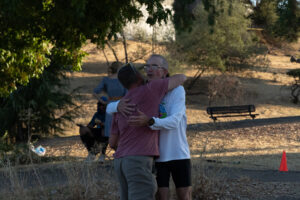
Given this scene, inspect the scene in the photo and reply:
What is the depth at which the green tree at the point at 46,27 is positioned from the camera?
7.48m

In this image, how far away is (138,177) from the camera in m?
3.57

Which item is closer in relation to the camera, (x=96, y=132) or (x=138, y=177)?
(x=138, y=177)

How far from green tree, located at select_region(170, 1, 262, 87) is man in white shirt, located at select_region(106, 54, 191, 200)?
A: 24728mm

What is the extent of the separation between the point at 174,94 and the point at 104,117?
4.15m

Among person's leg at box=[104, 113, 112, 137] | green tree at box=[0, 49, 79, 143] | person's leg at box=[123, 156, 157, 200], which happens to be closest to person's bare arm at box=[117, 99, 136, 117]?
person's leg at box=[123, 156, 157, 200]

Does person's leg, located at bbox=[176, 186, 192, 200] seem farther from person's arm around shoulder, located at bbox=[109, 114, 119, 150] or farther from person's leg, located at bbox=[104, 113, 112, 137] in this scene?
person's leg, located at bbox=[104, 113, 112, 137]

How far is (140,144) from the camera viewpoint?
3.61 meters

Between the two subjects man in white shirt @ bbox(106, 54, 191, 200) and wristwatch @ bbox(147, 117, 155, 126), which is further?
man in white shirt @ bbox(106, 54, 191, 200)

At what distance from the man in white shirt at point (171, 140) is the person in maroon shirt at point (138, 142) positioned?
0.12m

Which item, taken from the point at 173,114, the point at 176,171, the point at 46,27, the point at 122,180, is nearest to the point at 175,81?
the point at 173,114

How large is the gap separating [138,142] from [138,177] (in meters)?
0.27

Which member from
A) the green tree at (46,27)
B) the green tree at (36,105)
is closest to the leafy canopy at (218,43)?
the green tree at (36,105)

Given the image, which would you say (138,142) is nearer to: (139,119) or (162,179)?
(139,119)

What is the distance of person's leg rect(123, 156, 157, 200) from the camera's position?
3.56 meters
